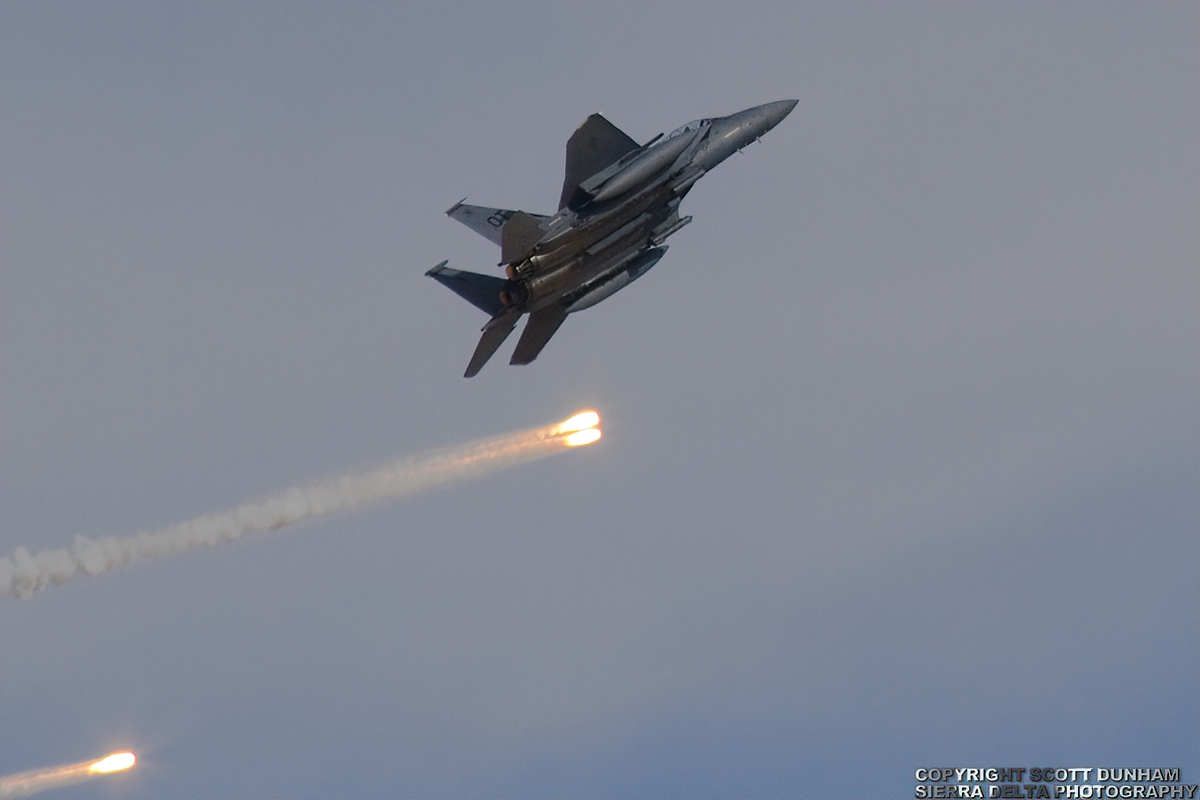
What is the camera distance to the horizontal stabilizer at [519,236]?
2544 inches

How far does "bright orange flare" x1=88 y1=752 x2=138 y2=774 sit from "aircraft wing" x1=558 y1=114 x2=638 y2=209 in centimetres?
3252

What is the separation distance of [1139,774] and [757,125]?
1396 inches

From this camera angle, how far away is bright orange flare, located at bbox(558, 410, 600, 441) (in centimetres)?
6981

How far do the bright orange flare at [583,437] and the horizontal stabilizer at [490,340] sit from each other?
18.0ft

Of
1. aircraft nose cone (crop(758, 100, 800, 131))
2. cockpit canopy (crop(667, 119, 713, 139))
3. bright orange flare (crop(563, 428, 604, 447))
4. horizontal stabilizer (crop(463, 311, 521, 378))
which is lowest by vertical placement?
bright orange flare (crop(563, 428, 604, 447))

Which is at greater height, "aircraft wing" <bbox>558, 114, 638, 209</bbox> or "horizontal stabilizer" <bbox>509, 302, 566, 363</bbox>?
"aircraft wing" <bbox>558, 114, 638, 209</bbox>

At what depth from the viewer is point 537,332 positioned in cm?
7044

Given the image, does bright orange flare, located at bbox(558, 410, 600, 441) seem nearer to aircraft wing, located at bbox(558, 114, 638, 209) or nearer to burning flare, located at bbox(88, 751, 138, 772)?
aircraft wing, located at bbox(558, 114, 638, 209)

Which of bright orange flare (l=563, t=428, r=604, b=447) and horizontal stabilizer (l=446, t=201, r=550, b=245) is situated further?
horizontal stabilizer (l=446, t=201, r=550, b=245)

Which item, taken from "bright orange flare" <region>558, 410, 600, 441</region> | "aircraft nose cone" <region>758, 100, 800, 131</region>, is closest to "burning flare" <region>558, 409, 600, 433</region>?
"bright orange flare" <region>558, 410, 600, 441</region>

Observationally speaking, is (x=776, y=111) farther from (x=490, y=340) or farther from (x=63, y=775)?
(x=63, y=775)

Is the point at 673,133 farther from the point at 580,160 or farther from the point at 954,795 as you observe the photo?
the point at 954,795

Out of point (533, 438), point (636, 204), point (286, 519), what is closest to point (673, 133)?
point (636, 204)

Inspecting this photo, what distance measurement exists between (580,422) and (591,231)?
9.55 metres
